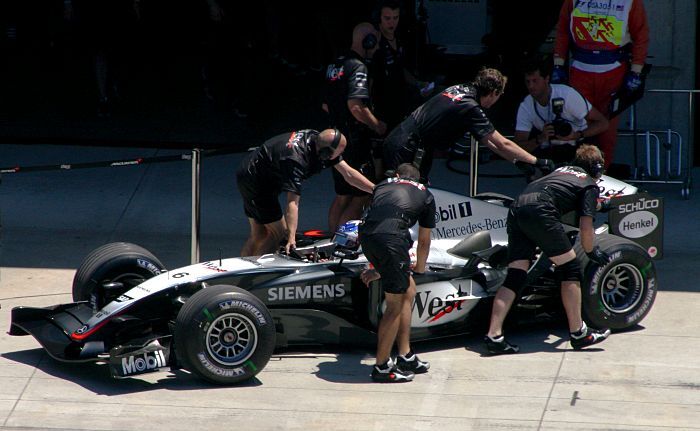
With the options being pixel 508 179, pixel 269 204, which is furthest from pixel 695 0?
pixel 269 204

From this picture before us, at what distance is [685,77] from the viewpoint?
12.7 meters

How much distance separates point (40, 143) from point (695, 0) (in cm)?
697

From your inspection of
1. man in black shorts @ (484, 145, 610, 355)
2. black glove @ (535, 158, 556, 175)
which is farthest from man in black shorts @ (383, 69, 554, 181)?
man in black shorts @ (484, 145, 610, 355)

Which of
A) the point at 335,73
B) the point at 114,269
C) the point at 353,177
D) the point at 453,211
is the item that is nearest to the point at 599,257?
the point at 453,211

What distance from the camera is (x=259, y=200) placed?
9125 mm

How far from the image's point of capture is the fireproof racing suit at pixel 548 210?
8164mm

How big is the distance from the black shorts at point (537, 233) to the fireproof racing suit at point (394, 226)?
723 mm

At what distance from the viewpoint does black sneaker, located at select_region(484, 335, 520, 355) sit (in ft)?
26.8

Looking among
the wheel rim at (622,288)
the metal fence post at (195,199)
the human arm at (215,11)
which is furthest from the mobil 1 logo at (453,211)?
the human arm at (215,11)

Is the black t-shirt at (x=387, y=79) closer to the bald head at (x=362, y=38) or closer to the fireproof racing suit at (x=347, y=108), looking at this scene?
the bald head at (x=362, y=38)

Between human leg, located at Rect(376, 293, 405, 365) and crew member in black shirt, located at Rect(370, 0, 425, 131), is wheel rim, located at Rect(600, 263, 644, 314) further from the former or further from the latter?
crew member in black shirt, located at Rect(370, 0, 425, 131)

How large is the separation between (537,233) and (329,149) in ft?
5.14

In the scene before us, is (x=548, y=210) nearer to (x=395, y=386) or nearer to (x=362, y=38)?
(x=395, y=386)

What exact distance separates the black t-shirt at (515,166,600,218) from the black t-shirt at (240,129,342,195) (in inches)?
57.9
